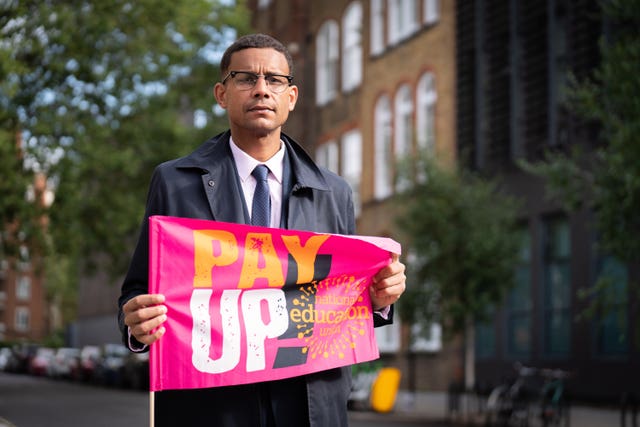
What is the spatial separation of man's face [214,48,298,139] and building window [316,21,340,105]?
37204mm

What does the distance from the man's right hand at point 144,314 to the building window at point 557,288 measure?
75.5 ft

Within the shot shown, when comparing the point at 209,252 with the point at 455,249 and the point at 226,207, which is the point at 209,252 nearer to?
the point at 226,207

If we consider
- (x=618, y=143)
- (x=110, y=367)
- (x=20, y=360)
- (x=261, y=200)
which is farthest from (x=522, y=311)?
(x=20, y=360)

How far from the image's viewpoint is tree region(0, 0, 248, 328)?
2548 cm

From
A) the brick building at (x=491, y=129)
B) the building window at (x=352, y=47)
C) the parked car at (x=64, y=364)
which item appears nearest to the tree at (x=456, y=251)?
the brick building at (x=491, y=129)

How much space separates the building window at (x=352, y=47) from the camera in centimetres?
3916

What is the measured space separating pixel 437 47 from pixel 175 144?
8.25 metres

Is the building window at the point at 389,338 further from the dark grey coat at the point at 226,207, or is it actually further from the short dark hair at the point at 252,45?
the short dark hair at the point at 252,45

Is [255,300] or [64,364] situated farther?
[64,364]

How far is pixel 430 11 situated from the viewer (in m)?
33.6

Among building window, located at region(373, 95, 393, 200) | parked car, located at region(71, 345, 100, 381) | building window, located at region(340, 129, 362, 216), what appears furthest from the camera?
parked car, located at region(71, 345, 100, 381)

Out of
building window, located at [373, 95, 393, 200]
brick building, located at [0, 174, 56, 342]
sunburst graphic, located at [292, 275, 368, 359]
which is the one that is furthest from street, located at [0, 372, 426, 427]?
brick building, located at [0, 174, 56, 342]

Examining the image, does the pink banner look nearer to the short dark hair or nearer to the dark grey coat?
the dark grey coat

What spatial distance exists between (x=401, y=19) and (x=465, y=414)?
56.4ft
